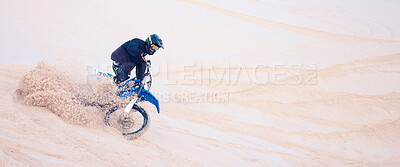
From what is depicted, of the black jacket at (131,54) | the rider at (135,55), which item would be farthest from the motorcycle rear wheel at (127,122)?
the black jacket at (131,54)

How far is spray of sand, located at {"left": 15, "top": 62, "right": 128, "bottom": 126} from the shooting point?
4762 millimetres

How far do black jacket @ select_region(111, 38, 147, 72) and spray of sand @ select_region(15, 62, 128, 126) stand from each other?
1.37 feet

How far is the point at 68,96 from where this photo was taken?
4.95 m

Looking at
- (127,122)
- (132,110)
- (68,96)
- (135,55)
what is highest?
(135,55)

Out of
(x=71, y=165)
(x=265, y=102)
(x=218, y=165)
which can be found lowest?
(x=218, y=165)

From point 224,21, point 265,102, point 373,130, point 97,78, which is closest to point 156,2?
point 224,21

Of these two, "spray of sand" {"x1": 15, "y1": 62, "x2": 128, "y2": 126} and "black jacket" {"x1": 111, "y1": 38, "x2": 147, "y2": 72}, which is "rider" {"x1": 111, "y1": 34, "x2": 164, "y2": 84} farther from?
"spray of sand" {"x1": 15, "y1": 62, "x2": 128, "y2": 126}

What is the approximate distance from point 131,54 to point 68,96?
1221 mm

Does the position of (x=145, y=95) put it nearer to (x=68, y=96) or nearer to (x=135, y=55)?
(x=135, y=55)

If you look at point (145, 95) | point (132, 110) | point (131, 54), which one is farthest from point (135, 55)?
point (132, 110)

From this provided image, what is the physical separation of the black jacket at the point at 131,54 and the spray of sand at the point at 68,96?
0.42 metres

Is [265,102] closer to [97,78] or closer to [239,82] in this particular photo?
[239,82]

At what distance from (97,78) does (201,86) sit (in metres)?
2.99

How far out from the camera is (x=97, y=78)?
5.20m
